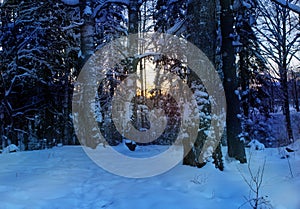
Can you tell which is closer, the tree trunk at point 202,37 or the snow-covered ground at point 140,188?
the snow-covered ground at point 140,188

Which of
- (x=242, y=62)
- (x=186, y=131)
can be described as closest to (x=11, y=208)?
(x=186, y=131)

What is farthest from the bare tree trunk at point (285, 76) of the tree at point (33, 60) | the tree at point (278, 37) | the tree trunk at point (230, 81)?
the tree at point (33, 60)

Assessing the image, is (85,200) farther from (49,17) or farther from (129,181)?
(49,17)

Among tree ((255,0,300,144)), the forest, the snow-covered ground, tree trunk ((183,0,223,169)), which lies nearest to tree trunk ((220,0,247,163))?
the forest

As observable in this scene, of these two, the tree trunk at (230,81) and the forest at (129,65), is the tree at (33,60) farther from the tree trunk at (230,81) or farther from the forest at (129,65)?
the tree trunk at (230,81)

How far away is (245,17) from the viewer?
29.0ft

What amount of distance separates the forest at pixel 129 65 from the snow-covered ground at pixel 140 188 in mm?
843

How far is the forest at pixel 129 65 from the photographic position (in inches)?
198

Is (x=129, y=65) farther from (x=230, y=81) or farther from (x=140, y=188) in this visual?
(x=140, y=188)

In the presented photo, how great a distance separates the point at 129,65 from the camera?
9.22 metres

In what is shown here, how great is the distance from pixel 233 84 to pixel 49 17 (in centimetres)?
753

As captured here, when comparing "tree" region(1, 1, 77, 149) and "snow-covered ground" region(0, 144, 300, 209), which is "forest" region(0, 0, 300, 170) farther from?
"snow-covered ground" region(0, 144, 300, 209)

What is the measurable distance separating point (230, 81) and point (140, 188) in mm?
3521

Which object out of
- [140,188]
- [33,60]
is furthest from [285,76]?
[140,188]
